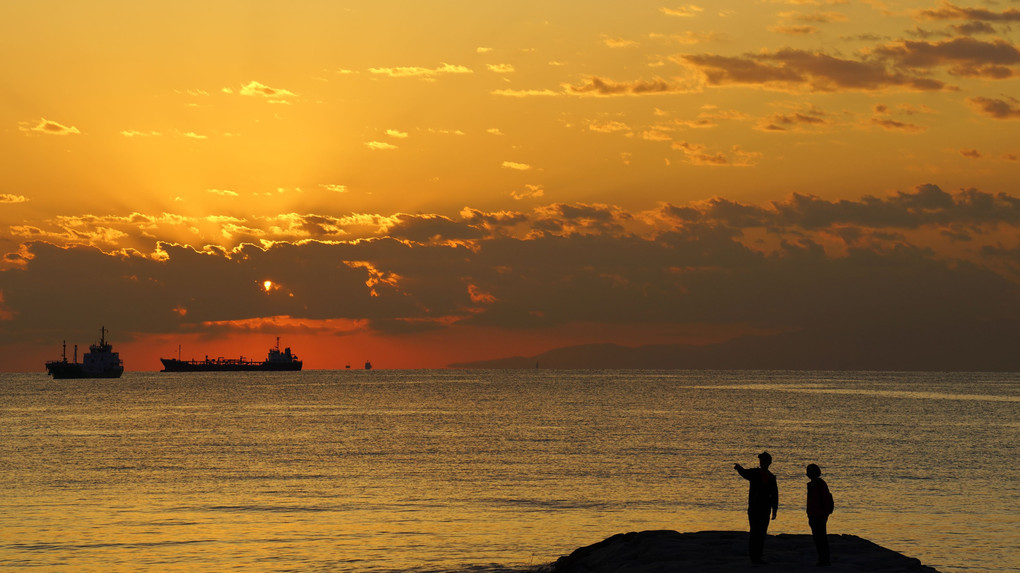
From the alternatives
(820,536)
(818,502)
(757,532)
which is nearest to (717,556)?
(757,532)

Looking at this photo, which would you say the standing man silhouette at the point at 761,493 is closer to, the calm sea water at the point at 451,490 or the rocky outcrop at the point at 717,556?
the rocky outcrop at the point at 717,556

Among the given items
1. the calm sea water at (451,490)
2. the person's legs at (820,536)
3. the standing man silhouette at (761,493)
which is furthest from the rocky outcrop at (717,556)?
the calm sea water at (451,490)

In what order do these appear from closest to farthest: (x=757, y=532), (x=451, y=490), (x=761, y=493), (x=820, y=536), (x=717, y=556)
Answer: (x=761, y=493) → (x=820, y=536) → (x=757, y=532) → (x=717, y=556) → (x=451, y=490)

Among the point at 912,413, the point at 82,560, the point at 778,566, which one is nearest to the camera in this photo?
the point at 778,566

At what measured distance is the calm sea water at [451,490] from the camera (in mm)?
36438

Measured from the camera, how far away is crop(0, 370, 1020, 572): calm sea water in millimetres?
36438

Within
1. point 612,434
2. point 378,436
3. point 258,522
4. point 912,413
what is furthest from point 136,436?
point 912,413

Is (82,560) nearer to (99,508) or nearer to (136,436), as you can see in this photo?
(99,508)

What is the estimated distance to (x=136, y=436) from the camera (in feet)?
310

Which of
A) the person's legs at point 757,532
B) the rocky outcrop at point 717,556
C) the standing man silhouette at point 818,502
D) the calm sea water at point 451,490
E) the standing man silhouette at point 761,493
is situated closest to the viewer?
the standing man silhouette at point 761,493

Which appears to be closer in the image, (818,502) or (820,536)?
(818,502)

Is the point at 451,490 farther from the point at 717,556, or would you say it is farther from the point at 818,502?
the point at 818,502

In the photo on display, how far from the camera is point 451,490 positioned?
53.6 metres

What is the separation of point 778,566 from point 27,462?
58.9 m
